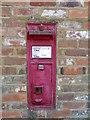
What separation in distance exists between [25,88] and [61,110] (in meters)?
0.38

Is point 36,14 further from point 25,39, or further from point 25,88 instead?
point 25,88

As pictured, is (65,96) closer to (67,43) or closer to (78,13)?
(67,43)

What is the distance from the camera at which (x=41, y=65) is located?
176cm

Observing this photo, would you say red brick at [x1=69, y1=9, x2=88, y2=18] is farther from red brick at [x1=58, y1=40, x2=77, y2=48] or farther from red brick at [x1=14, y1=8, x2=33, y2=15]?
red brick at [x1=14, y1=8, x2=33, y2=15]

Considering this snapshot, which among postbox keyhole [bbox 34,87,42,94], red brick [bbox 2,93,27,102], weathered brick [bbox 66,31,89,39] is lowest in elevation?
red brick [bbox 2,93,27,102]

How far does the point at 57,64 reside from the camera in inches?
70.5

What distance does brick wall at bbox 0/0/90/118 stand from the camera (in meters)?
1.72

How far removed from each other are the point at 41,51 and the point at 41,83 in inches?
11.0

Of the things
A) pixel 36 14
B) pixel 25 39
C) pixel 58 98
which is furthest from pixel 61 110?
pixel 36 14

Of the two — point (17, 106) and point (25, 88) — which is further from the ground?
point (25, 88)

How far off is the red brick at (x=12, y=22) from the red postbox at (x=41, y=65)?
0.07 metres

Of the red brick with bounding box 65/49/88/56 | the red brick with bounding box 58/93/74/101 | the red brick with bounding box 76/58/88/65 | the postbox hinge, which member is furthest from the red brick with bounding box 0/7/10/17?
the red brick with bounding box 58/93/74/101

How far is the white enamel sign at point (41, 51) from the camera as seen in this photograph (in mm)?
1738

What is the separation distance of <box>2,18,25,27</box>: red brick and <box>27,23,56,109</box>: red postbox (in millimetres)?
67
